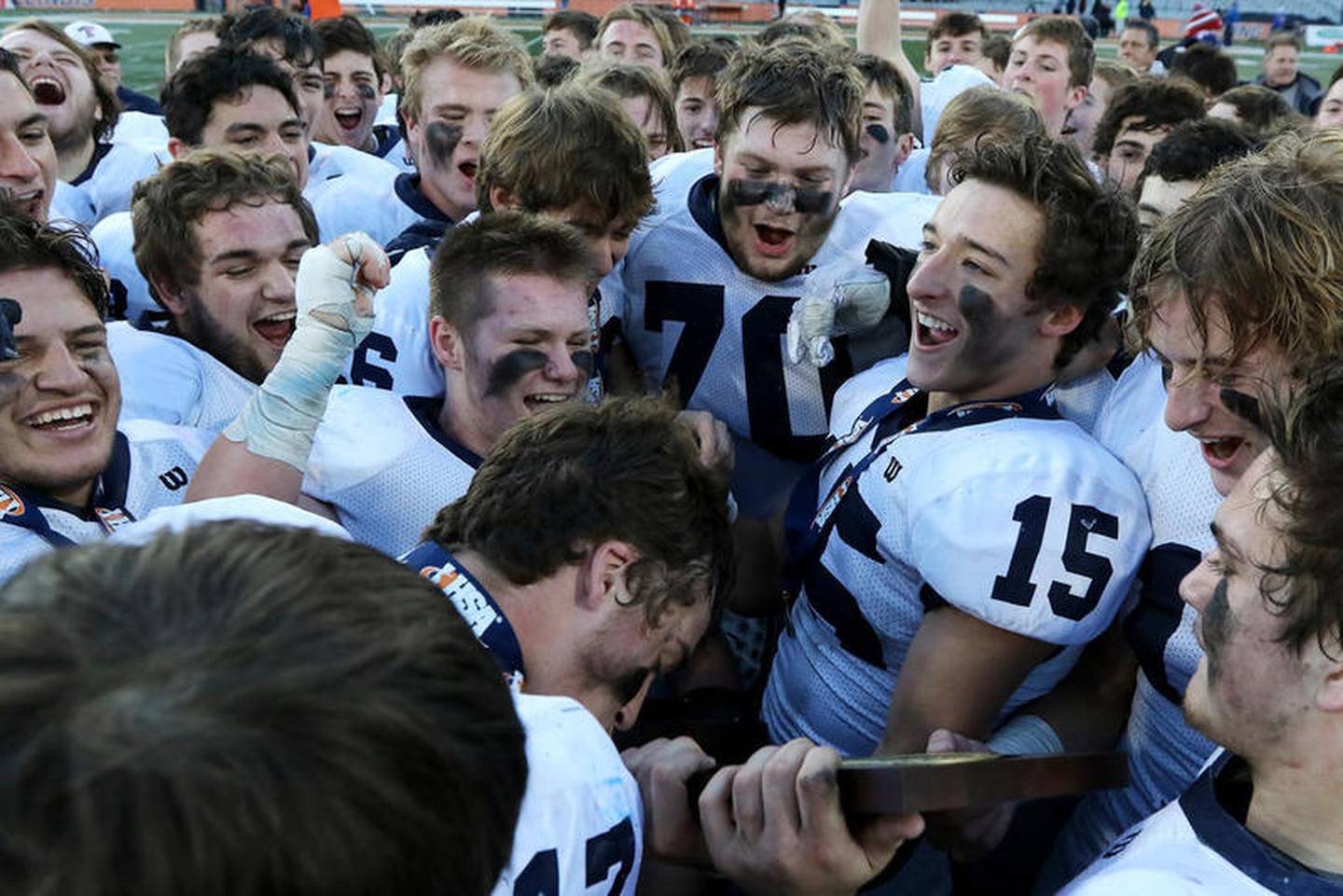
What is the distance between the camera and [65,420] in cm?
218

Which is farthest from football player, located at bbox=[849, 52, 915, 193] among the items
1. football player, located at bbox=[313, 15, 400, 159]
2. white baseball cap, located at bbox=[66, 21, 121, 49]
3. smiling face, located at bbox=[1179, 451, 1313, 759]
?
white baseball cap, located at bbox=[66, 21, 121, 49]

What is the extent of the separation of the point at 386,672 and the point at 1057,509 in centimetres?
143

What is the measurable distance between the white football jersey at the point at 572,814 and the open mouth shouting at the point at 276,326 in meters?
1.91

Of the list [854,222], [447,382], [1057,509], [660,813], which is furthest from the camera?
[854,222]

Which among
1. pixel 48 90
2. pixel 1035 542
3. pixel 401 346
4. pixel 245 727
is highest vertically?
pixel 245 727

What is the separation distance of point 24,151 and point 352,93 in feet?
9.97

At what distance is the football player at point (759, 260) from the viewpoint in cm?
307

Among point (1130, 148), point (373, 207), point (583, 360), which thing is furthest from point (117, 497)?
point (1130, 148)

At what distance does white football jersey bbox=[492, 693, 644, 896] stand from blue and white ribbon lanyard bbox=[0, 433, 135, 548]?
3.30 ft

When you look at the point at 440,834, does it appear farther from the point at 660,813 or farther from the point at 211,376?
the point at 211,376

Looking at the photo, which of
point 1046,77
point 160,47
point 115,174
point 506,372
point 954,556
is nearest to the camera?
point 954,556

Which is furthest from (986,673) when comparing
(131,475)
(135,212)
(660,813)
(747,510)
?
(135,212)

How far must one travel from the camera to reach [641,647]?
176cm

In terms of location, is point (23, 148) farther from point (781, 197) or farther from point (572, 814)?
point (572, 814)
